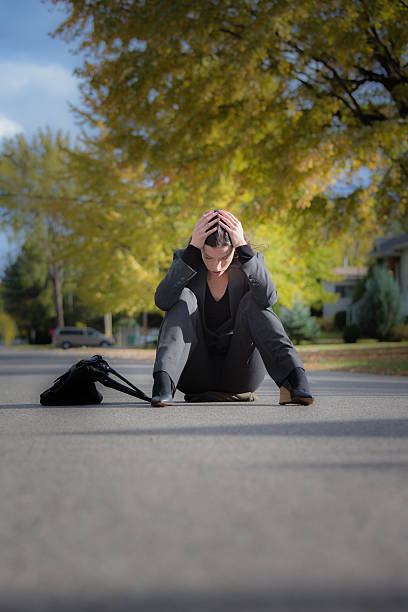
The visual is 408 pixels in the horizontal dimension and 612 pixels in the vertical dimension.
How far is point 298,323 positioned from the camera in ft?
87.6

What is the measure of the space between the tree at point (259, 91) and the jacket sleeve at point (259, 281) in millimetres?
7005

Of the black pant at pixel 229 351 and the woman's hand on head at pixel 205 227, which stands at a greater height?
the woman's hand on head at pixel 205 227

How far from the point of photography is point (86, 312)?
51.7 m

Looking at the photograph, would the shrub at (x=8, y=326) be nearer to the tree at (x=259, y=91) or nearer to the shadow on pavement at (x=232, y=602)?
the tree at (x=259, y=91)

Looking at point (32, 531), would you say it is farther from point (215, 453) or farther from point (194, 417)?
point (194, 417)

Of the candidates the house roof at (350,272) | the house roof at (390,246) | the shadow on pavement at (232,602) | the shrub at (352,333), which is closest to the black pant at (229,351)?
Result: the shadow on pavement at (232,602)

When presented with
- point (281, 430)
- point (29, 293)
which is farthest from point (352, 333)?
point (29, 293)

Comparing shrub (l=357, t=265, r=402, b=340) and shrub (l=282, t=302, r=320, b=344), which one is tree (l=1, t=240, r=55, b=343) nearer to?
shrub (l=357, t=265, r=402, b=340)

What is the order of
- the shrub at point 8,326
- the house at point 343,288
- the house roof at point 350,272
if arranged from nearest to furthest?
the house at point 343,288 < the house roof at point 350,272 < the shrub at point 8,326

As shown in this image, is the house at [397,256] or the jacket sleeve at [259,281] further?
the house at [397,256]

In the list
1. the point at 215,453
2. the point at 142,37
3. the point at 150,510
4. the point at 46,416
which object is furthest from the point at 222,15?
the point at 150,510

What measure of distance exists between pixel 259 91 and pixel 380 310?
66.3 ft

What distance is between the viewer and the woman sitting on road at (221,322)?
4.39 meters

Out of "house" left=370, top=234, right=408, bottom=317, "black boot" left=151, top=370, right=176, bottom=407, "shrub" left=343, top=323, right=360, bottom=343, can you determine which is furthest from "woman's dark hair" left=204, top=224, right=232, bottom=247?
"house" left=370, top=234, right=408, bottom=317
